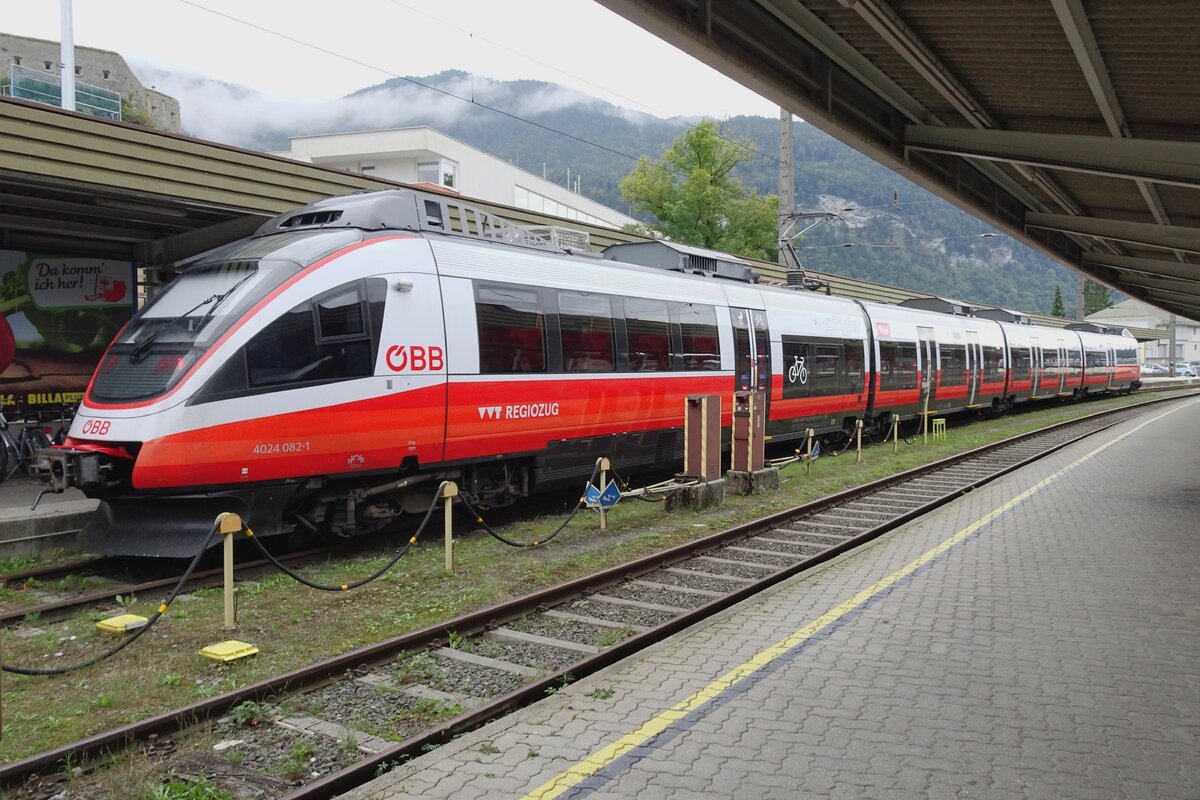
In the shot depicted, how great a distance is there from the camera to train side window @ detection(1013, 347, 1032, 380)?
30.0 m

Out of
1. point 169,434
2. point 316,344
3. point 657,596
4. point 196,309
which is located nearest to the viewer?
point 169,434

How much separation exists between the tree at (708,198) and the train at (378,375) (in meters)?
27.1

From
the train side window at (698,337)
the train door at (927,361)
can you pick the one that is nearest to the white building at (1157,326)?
the train door at (927,361)

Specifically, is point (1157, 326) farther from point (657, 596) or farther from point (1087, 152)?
point (657, 596)

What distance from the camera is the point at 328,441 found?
8.35 m

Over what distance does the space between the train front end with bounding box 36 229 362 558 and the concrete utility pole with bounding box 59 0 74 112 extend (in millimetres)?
14685

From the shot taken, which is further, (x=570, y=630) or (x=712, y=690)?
(x=570, y=630)

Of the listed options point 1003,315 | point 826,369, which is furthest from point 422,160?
point 826,369

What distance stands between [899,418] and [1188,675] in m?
16.3

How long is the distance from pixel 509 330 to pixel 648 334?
2.95m

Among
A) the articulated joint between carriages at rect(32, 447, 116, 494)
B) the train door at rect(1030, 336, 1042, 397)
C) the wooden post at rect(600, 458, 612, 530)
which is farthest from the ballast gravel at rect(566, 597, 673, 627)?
the train door at rect(1030, 336, 1042, 397)

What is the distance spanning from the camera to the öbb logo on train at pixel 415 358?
8.82 m

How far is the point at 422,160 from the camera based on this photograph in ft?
146

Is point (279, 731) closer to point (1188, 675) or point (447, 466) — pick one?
point (447, 466)
